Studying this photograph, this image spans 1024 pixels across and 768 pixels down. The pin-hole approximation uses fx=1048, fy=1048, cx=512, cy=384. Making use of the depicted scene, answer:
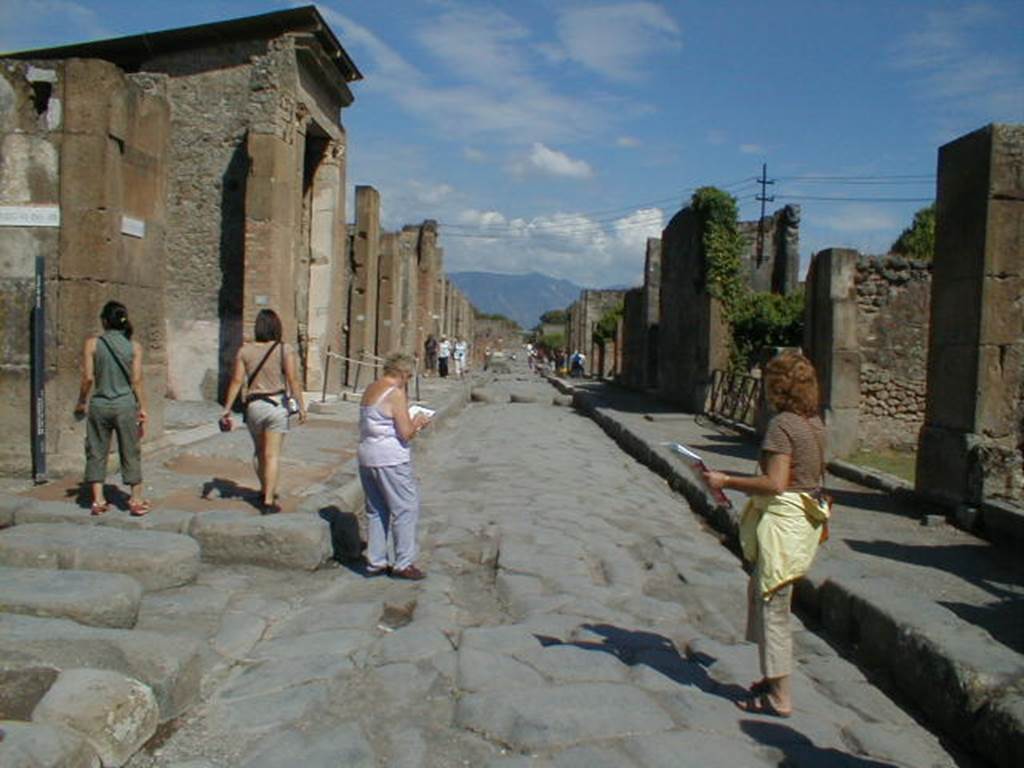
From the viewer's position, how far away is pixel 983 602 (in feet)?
19.2

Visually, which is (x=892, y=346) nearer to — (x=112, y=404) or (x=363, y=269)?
(x=112, y=404)

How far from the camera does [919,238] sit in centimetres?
2228

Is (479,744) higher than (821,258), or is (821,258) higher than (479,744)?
(821,258)

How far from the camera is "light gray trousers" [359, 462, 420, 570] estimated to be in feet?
21.1

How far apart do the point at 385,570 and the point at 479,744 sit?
112 inches

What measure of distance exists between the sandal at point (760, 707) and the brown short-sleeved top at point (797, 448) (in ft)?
2.93

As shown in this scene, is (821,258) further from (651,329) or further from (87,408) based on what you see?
(651,329)

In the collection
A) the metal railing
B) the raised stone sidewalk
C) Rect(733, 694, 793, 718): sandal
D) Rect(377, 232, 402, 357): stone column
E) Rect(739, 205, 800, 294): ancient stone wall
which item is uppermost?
Rect(739, 205, 800, 294): ancient stone wall

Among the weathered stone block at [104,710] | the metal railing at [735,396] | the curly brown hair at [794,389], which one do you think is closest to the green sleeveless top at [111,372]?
the weathered stone block at [104,710]

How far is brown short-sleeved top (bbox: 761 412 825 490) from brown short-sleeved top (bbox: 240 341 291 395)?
4.07 m

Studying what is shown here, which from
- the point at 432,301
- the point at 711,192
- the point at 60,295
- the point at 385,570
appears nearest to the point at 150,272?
the point at 60,295

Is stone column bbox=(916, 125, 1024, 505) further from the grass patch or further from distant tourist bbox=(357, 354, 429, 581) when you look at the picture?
distant tourist bbox=(357, 354, 429, 581)

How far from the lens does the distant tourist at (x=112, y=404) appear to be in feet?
23.0

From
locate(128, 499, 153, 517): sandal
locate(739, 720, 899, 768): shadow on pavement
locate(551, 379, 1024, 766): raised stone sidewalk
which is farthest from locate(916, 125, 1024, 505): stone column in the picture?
locate(128, 499, 153, 517): sandal
